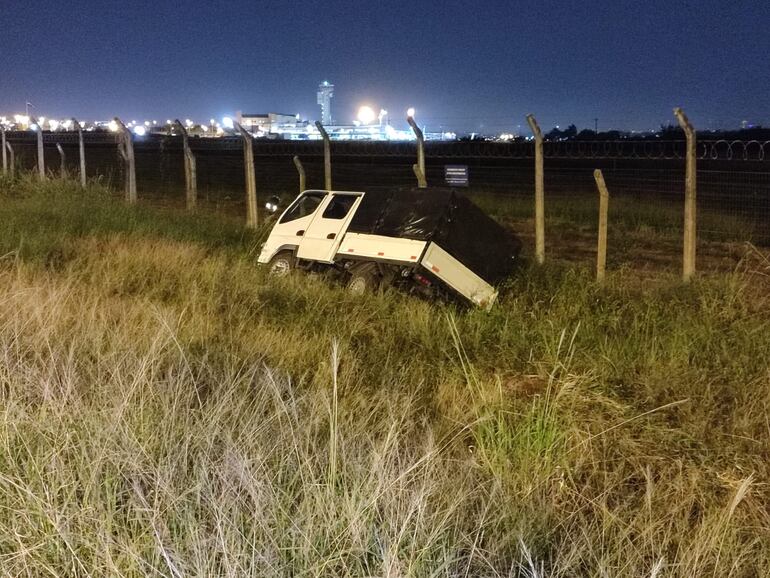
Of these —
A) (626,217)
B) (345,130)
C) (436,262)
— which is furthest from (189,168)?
(345,130)

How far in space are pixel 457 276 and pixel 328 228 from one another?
2.04 metres

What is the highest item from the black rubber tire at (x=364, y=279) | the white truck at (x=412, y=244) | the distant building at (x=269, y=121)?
the distant building at (x=269, y=121)

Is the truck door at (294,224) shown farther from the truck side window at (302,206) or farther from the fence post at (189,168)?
the fence post at (189,168)

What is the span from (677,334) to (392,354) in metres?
2.43

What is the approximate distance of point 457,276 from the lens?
25.3 ft

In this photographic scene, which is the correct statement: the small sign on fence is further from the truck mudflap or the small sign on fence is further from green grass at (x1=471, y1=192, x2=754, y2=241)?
the truck mudflap

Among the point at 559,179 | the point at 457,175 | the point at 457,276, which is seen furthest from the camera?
the point at 559,179

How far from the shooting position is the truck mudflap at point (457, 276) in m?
7.57

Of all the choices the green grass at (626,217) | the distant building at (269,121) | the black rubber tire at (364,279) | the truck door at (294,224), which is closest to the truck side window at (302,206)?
the truck door at (294,224)

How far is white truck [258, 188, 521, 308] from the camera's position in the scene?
766cm

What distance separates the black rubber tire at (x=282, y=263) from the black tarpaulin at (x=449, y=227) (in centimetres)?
108

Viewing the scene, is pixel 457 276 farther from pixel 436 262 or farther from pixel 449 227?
pixel 449 227

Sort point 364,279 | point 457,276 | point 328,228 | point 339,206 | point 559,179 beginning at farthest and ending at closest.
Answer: point 559,179
point 339,206
point 328,228
point 364,279
point 457,276

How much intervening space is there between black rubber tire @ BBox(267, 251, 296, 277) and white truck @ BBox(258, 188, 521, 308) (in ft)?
0.06
